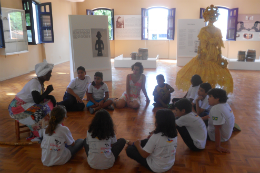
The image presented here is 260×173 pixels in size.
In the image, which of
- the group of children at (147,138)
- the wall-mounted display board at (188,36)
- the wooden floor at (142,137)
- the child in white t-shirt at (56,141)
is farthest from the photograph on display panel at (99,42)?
the wall-mounted display board at (188,36)

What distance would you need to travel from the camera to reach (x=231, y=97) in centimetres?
611

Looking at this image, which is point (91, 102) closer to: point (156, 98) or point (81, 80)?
point (81, 80)

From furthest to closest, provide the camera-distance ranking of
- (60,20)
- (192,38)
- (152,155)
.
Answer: (60,20) → (192,38) → (152,155)

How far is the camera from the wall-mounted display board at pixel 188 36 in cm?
1137

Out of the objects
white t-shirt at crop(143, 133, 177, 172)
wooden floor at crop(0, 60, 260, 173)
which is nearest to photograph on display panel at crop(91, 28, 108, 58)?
wooden floor at crop(0, 60, 260, 173)

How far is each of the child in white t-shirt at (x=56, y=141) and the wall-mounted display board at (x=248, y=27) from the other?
13873 mm

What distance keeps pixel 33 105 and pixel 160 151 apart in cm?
210

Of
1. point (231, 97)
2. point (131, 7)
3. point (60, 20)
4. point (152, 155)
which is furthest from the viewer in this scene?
point (131, 7)

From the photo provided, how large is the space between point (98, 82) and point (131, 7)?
456 inches

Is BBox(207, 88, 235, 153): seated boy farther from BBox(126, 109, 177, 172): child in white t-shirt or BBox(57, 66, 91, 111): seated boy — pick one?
BBox(57, 66, 91, 111): seated boy

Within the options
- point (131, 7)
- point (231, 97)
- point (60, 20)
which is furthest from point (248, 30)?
point (60, 20)

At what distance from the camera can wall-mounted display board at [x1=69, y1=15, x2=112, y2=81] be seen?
722 cm

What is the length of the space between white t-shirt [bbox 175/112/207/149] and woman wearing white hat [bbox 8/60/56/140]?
2033mm

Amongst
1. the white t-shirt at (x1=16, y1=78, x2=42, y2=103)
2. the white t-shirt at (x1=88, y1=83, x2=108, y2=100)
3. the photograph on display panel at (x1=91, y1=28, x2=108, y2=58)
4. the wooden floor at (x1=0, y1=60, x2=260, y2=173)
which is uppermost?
the photograph on display panel at (x1=91, y1=28, x2=108, y2=58)
